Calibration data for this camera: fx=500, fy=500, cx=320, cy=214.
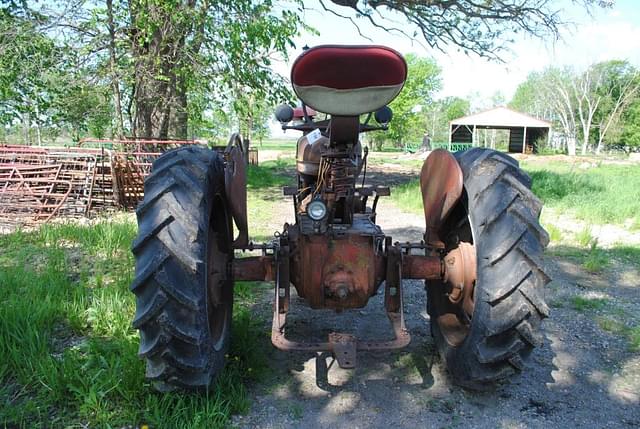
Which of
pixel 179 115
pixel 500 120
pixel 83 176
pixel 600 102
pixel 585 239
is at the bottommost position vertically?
pixel 585 239

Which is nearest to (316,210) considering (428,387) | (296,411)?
(296,411)

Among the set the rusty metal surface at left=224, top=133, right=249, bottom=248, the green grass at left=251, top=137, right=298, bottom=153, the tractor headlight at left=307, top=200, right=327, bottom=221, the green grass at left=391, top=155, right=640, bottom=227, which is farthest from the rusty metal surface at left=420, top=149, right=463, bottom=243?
the green grass at left=251, top=137, right=298, bottom=153

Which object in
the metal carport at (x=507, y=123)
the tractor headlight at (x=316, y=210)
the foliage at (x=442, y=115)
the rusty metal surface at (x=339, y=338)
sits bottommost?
the rusty metal surface at (x=339, y=338)

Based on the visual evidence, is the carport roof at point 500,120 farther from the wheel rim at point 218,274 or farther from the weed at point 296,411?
the weed at point 296,411

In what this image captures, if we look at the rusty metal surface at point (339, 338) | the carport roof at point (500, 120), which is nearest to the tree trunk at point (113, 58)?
the rusty metal surface at point (339, 338)

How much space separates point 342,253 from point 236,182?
0.80 metres

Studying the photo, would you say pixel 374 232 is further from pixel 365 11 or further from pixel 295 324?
pixel 365 11

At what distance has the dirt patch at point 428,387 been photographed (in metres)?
2.89

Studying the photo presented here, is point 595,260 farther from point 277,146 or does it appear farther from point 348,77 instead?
point 277,146

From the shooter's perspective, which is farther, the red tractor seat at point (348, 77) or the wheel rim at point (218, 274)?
the wheel rim at point (218, 274)

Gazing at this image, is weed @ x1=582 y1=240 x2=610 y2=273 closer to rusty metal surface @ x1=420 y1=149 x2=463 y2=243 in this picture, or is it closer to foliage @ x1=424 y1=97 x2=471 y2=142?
rusty metal surface @ x1=420 y1=149 x2=463 y2=243

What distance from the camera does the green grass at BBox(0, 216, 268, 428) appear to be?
9.02ft

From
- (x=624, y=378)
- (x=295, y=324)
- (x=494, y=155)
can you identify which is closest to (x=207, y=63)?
(x=295, y=324)

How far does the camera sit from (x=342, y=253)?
10.5 ft
